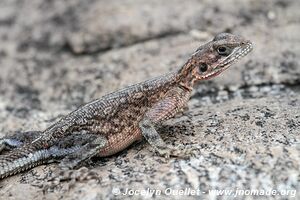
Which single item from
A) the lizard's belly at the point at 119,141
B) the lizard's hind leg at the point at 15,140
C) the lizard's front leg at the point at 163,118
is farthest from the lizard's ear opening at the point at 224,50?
the lizard's hind leg at the point at 15,140

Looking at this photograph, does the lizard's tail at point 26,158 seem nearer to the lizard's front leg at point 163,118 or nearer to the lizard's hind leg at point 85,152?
the lizard's hind leg at point 85,152

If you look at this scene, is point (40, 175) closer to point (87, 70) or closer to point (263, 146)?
point (263, 146)

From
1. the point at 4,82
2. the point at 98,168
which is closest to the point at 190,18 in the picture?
the point at 4,82

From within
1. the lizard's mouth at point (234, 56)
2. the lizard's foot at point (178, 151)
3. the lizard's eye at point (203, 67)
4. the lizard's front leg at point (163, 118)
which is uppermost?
the lizard's mouth at point (234, 56)

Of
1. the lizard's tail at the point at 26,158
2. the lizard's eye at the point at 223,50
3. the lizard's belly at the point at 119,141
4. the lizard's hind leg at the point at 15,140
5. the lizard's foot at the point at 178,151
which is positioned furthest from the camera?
the lizard's hind leg at the point at 15,140

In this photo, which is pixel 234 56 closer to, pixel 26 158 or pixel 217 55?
pixel 217 55

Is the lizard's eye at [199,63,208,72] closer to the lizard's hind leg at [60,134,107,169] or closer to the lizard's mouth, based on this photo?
the lizard's mouth

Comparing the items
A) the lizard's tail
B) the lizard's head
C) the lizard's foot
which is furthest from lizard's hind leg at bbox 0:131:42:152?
the lizard's head
